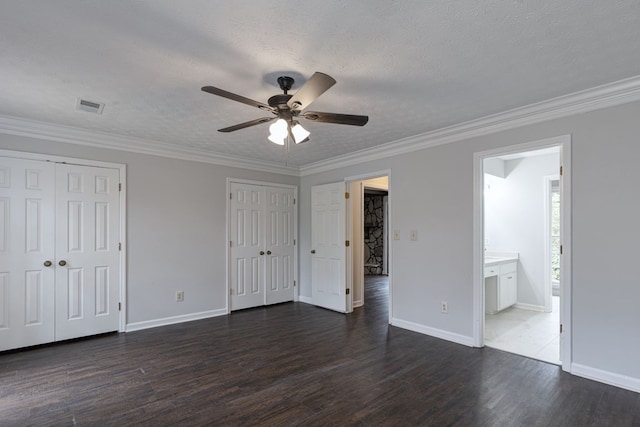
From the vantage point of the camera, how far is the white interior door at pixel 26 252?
3.42 metres

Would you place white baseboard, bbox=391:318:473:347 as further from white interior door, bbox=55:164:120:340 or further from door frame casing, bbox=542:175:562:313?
white interior door, bbox=55:164:120:340

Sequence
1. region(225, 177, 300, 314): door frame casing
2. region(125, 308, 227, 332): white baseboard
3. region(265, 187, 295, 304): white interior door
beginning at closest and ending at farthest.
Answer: region(125, 308, 227, 332): white baseboard
region(225, 177, 300, 314): door frame casing
region(265, 187, 295, 304): white interior door

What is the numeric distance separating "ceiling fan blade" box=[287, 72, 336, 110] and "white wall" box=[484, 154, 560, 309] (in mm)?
4267

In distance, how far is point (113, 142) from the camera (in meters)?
4.00

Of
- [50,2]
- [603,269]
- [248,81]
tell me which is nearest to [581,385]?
[603,269]

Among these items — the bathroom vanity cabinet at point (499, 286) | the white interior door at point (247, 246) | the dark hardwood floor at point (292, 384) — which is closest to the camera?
the dark hardwood floor at point (292, 384)

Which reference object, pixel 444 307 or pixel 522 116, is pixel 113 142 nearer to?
pixel 444 307

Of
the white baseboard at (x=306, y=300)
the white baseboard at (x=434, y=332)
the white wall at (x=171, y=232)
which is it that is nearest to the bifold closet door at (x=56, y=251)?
the white wall at (x=171, y=232)

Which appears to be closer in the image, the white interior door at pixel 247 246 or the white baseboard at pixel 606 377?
the white baseboard at pixel 606 377

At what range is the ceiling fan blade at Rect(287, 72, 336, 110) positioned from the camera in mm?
1906

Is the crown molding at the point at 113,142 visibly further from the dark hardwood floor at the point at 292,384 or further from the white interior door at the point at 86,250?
the dark hardwood floor at the point at 292,384

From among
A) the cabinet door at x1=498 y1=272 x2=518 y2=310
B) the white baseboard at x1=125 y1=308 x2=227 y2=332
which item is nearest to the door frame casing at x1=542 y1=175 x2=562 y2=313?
the cabinet door at x1=498 y1=272 x2=518 y2=310

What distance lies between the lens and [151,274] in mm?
4297

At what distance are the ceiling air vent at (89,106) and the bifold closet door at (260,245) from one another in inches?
87.0
